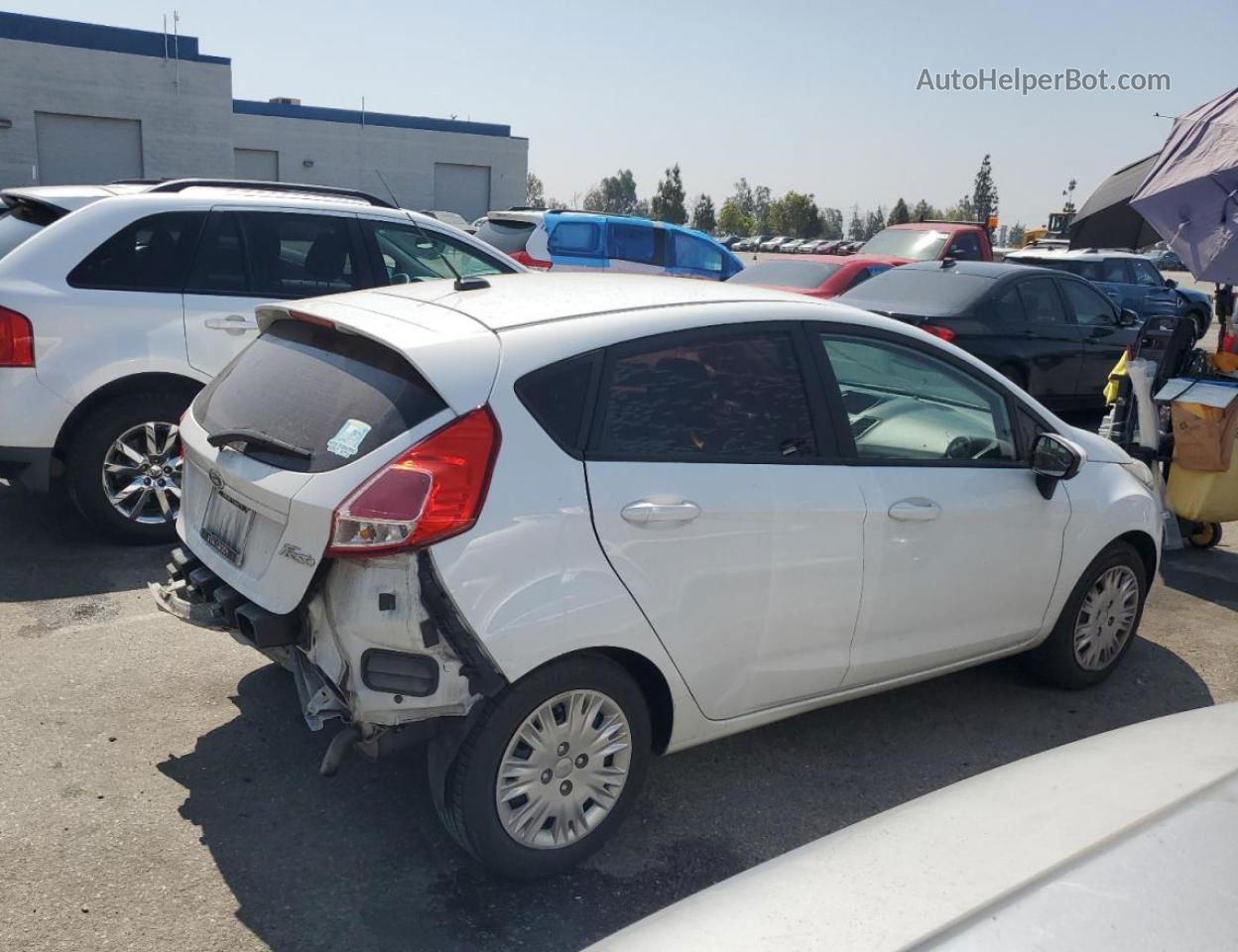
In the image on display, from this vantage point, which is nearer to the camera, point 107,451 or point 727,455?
point 727,455

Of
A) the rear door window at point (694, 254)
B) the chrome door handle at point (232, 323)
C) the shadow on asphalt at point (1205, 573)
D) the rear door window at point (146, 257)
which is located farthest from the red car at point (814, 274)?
the rear door window at point (146, 257)

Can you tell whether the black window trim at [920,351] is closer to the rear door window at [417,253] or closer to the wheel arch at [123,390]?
the rear door window at [417,253]

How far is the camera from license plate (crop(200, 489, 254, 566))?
3.41 m

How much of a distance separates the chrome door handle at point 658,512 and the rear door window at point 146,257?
3904 millimetres

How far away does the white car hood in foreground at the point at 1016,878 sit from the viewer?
171cm

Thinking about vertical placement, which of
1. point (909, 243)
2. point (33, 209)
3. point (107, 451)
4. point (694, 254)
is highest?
point (909, 243)

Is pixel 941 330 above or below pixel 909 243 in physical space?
below

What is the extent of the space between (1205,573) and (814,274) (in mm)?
5956

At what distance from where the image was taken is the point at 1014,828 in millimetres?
2098

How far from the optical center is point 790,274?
472 inches

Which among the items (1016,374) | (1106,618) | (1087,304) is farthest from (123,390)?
(1087,304)

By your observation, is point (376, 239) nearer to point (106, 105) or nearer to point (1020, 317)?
point (1020, 317)

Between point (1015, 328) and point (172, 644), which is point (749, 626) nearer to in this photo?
point (172, 644)

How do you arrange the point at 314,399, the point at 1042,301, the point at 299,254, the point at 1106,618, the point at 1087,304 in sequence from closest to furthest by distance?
the point at 314,399
the point at 1106,618
the point at 299,254
the point at 1042,301
the point at 1087,304
